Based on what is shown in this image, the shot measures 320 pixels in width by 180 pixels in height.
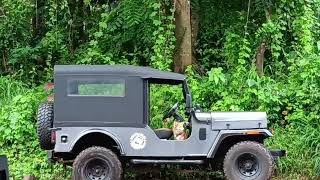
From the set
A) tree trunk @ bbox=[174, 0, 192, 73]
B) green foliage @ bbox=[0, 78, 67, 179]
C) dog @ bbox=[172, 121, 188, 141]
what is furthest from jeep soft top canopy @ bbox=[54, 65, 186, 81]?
tree trunk @ bbox=[174, 0, 192, 73]

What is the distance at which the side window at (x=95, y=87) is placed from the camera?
25.8 feet

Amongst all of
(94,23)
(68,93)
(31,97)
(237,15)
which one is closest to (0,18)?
(94,23)

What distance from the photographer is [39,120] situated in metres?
7.98

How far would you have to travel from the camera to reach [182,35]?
1168 cm

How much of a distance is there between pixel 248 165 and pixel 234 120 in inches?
26.3

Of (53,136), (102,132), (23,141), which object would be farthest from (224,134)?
(23,141)

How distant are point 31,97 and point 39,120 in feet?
8.14

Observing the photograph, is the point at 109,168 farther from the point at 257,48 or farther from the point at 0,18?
the point at 0,18

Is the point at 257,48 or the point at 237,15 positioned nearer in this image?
the point at 257,48

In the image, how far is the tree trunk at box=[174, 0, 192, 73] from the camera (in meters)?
11.6

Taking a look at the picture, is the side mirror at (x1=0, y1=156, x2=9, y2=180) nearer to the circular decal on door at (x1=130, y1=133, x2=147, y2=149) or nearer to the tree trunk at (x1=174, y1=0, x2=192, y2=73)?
the circular decal on door at (x1=130, y1=133, x2=147, y2=149)

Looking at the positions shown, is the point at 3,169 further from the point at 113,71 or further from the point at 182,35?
the point at 182,35

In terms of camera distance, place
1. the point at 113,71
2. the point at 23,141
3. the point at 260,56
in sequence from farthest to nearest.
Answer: the point at 260,56 → the point at 23,141 → the point at 113,71

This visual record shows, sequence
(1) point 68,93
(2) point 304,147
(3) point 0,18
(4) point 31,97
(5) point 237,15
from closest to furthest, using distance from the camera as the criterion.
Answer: (1) point 68,93 → (2) point 304,147 → (4) point 31,97 → (5) point 237,15 → (3) point 0,18
